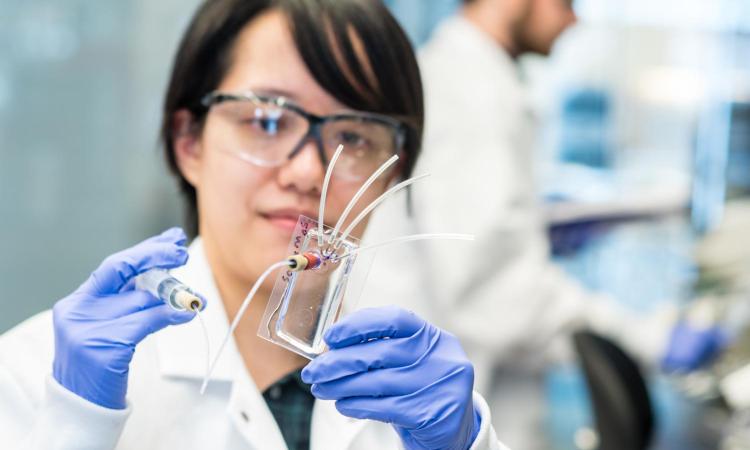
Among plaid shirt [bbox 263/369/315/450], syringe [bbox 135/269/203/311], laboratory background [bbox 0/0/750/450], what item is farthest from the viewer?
laboratory background [bbox 0/0/750/450]

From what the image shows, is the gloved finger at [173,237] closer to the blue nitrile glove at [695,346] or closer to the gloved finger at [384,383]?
the gloved finger at [384,383]

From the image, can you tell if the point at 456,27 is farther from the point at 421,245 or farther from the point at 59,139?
the point at 59,139

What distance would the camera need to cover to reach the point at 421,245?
2.16 metres

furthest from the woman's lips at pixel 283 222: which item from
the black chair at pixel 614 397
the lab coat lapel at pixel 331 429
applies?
the black chair at pixel 614 397

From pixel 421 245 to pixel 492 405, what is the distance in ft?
1.50

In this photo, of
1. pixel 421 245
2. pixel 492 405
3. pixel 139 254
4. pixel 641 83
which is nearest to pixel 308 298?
pixel 139 254

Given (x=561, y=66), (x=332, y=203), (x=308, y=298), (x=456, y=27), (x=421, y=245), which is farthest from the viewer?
(x=561, y=66)

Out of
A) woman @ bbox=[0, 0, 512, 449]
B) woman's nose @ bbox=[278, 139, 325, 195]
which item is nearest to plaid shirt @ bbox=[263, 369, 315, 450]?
woman @ bbox=[0, 0, 512, 449]

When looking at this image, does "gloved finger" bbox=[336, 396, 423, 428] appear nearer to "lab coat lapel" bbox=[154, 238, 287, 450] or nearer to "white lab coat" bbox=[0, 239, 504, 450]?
"white lab coat" bbox=[0, 239, 504, 450]

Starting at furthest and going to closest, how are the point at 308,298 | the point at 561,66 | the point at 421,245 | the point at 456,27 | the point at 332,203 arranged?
the point at 561,66 → the point at 456,27 → the point at 421,245 → the point at 332,203 → the point at 308,298

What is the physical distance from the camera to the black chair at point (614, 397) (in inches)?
90.8

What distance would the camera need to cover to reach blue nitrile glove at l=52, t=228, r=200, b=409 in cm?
96

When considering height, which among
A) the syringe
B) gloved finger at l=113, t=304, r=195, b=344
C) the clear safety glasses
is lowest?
gloved finger at l=113, t=304, r=195, b=344

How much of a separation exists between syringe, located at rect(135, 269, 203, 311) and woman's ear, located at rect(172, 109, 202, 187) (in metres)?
0.35
